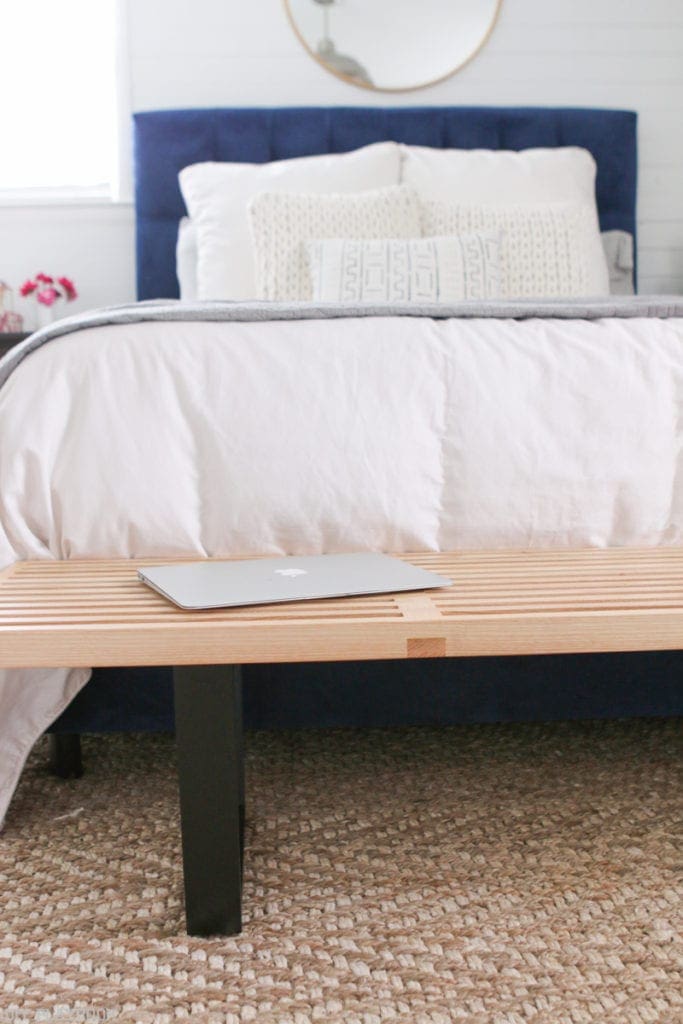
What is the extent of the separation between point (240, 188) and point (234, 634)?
2412mm

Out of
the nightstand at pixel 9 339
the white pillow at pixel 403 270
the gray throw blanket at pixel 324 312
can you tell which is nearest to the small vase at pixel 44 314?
the nightstand at pixel 9 339

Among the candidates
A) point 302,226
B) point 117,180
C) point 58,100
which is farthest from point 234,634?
point 58,100

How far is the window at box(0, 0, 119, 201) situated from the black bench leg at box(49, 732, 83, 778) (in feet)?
8.46

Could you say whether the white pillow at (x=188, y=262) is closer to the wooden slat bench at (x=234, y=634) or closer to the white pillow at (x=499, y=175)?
the white pillow at (x=499, y=175)

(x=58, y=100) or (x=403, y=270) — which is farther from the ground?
(x=58, y=100)

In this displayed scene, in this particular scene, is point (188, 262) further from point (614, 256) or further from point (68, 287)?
point (614, 256)

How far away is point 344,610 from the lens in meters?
1.05

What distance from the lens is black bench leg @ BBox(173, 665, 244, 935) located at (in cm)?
106

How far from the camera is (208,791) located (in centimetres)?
108

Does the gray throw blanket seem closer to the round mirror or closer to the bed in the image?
the bed

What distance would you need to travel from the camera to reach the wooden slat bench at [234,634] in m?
0.99

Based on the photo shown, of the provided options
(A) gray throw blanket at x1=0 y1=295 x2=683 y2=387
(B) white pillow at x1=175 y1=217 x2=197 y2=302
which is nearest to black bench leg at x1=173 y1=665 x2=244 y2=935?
(A) gray throw blanket at x1=0 y1=295 x2=683 y2=387

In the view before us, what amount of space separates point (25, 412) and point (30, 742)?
Result: 45 centimetres

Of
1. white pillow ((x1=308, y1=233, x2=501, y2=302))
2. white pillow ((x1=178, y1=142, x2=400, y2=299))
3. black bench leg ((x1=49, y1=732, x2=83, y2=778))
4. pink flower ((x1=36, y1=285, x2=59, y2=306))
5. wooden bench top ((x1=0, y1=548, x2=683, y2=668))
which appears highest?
white pillow ((x1=178, y1=142, x2=400, y2=299))
